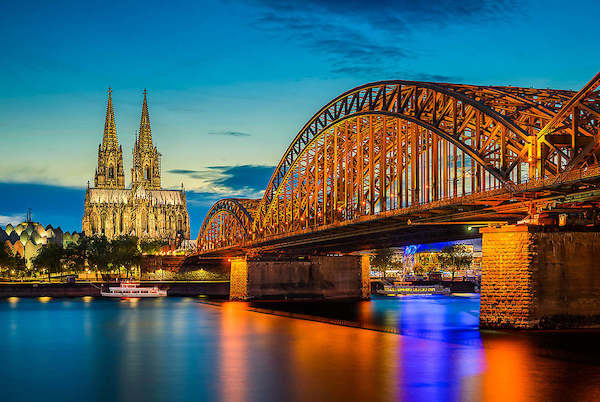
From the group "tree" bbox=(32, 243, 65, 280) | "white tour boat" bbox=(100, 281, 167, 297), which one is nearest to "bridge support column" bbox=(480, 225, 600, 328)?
"white tour boat" bbox=(100, 281, 167, 297)

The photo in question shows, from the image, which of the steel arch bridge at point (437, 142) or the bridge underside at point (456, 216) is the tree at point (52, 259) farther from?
the bridge underside at point (456, 216)

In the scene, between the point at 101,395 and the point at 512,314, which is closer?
the point at 101,395

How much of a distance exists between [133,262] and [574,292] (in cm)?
15304

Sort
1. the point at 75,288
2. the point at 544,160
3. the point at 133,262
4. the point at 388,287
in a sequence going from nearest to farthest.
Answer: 1. the point at 544,160
2. the point at 75,288
3. the point at 388,287
4. the point at 133,262

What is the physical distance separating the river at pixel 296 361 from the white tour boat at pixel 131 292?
6387 cm

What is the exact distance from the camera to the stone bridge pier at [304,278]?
4535 inches

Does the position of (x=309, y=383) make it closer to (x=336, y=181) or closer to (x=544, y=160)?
(x=544, y=160)

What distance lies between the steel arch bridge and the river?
34.3ft

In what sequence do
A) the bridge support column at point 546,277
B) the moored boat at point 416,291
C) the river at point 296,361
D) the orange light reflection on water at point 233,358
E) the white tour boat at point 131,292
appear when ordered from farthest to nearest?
the moored boat at point 416,291, the white tour boat at point 131,292, the bridge support column at point 546,277, the orange light reflection on water at point 233,358, the river at point 296,361

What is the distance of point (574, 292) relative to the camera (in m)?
51.9

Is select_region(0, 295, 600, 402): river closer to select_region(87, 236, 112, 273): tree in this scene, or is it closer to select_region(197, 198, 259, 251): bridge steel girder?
select_region(197, 198, 259, 251): bridge steel girder

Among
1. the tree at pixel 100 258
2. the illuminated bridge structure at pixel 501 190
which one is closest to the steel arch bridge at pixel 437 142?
the illuminated bridge structure at pixel 501 190

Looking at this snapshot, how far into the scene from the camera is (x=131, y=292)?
14750 cm

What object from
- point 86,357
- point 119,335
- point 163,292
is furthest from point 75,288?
point 86,357
